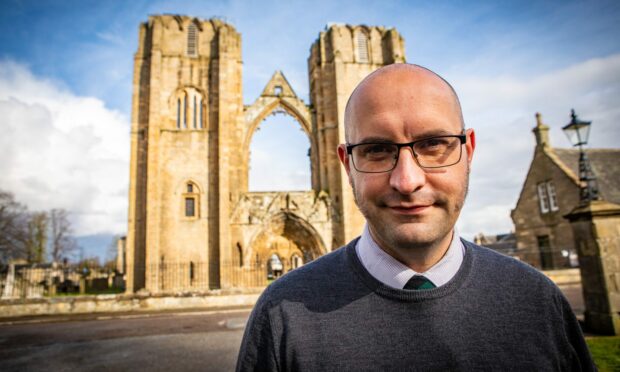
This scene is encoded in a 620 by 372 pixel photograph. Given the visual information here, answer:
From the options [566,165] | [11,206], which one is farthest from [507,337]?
[11,206]

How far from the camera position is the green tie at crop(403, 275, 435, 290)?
1207 mm

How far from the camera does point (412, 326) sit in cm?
112

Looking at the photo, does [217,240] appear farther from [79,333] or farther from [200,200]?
[79,333]

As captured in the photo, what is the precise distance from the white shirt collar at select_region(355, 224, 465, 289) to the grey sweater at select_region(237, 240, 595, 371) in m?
0.03

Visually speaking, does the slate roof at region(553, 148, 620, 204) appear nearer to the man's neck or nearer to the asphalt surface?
the asphalt surface

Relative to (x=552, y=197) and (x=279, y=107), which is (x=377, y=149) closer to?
(x=279, y=107)

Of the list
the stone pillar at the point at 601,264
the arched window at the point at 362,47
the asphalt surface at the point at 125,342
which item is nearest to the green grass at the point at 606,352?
the stone pillar at the point at 601,264

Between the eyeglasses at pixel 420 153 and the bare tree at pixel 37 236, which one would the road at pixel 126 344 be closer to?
the eyeglasses at pixel 420 153

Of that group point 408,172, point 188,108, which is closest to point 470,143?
point 408,172

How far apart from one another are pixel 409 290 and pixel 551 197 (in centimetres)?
2310

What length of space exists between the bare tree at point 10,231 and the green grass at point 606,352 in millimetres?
38064

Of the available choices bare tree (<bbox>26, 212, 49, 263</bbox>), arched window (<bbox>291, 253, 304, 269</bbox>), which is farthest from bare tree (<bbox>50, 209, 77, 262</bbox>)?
arched window (<bbox>291, 253, 304, 269</bbox>)

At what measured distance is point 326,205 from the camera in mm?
20109

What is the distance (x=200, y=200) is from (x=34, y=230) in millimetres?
32459
